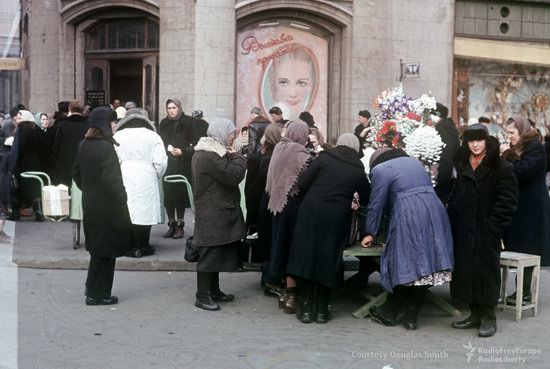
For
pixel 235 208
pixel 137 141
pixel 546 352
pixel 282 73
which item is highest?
pixel 282 73

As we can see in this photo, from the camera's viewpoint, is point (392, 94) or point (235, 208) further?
point (392, 94)

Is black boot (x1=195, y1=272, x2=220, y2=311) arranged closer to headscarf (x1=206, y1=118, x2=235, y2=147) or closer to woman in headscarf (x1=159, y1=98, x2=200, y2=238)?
headscarf (x1=206, y1=118, x2=235, y2=147)

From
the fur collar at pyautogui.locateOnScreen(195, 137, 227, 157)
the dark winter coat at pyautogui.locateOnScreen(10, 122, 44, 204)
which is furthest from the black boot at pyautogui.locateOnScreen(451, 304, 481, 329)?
the dark winter coat at pyautogui.locateOnScreen(10, 122, 44, 204)

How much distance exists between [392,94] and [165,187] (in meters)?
4.33

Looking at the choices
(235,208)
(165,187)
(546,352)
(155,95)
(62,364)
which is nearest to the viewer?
(62,364)

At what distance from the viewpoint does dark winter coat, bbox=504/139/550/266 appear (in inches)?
357

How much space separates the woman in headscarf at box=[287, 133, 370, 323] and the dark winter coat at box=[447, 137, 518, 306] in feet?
3.29

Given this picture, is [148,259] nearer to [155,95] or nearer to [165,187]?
[165,187]

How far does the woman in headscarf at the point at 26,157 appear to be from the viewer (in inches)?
543

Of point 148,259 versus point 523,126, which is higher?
point 523,126

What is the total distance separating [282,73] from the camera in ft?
60.5

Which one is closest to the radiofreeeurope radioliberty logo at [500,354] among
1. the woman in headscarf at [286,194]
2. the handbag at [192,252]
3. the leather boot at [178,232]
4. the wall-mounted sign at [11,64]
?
the woman in headscarf at [286,194]

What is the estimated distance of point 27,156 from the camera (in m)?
14.0

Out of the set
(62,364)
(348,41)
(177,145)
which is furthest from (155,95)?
(62,364)
